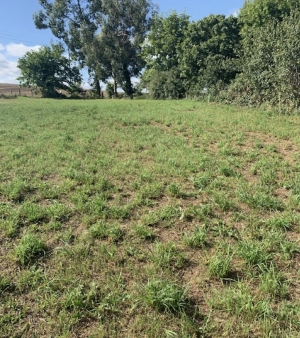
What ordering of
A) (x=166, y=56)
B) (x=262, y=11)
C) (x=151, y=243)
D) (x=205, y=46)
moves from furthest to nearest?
(x=166, y=56) < (x=205, y=46) < (x=262, y=11) < (x=151, y=243)

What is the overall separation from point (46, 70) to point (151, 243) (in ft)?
112

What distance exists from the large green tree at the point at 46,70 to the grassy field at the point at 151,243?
29092 mm

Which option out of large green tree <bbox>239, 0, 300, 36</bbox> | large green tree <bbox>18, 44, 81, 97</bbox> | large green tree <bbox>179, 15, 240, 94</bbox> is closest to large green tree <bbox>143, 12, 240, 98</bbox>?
large green tree <bbox>179, 15, 240, 94</bbox>

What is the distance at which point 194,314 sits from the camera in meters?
1.94

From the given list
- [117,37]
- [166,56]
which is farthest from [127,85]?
[166,56]

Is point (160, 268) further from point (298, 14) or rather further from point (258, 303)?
point (298, 14)

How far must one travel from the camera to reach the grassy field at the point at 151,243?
6.26 feet

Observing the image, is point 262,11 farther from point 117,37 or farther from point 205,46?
point 117,37

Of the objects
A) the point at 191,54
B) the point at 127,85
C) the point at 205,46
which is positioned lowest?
the point at 127,85

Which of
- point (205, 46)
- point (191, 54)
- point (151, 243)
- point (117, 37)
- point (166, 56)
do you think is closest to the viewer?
point (151, 243)

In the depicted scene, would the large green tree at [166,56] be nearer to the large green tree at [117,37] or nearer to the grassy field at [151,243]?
the large green tree at [117,37]

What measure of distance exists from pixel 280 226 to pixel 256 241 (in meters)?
0.49

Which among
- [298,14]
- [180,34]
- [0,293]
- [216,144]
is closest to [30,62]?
[180,34]

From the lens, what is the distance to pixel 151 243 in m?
2.79
